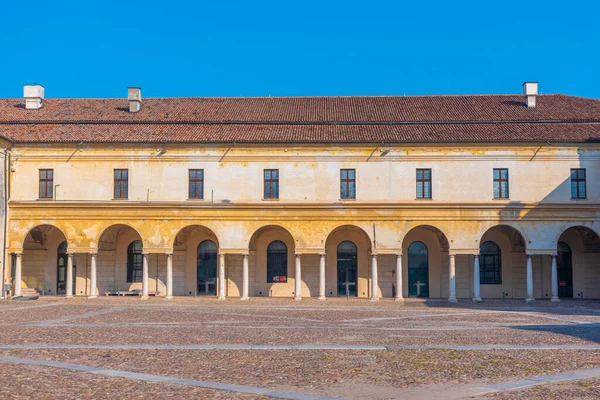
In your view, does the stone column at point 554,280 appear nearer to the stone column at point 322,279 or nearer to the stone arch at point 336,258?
the stone arch at point 336,258

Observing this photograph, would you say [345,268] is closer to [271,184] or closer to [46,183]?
[271,184]

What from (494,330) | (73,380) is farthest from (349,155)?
(73,380)

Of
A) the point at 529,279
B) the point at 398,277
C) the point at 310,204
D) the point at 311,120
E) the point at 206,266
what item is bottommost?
the point at 529,279

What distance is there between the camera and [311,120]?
39.3 meters

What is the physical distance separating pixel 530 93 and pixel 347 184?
12.4 m

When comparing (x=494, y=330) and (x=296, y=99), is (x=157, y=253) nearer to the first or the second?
(x=296, y=99)

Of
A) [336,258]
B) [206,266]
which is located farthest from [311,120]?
[206,266]

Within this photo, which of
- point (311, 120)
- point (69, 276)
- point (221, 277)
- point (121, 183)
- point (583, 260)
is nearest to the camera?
point (221, 277)

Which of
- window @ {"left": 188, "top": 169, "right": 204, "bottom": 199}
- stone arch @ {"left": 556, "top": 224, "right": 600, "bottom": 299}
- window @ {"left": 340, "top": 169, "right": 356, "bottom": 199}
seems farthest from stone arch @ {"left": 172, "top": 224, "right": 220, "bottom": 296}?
stone arch @ {"left": 556, "top": 224, "right": 600, "bottom": 299}

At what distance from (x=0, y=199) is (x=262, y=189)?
13101 mm

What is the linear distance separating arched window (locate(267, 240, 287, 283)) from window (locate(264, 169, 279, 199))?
3.46 metres

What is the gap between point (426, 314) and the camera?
2791 cm

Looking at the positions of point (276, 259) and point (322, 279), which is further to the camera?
point (276, 259)

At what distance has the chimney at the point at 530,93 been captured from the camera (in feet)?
133
